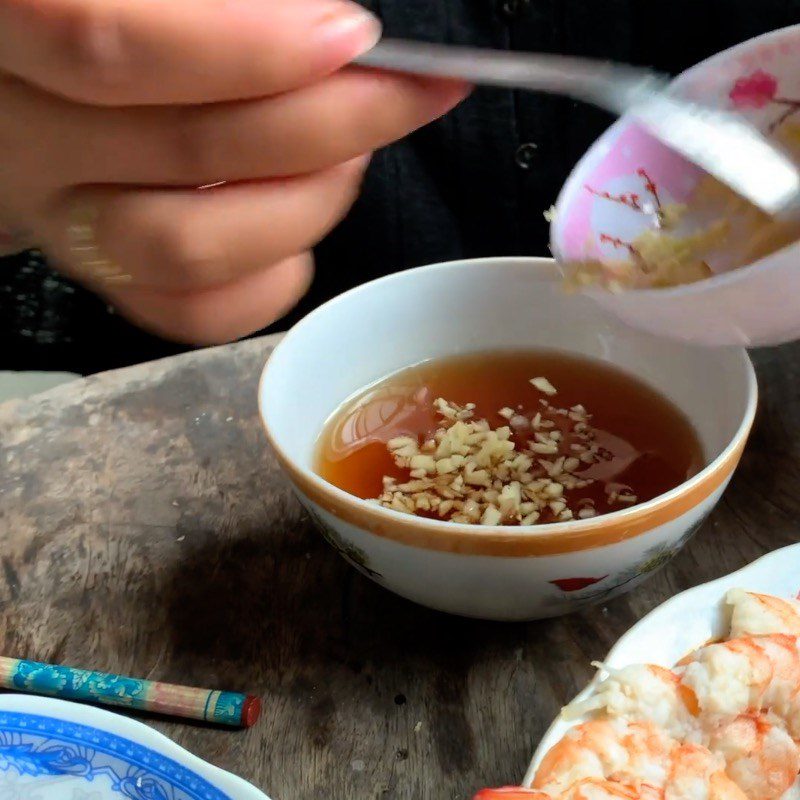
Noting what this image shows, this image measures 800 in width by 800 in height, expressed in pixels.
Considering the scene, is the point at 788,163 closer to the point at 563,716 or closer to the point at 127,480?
the point at 563,716

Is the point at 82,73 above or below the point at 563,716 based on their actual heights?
above

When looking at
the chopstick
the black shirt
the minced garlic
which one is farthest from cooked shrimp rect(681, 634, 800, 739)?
the black shirt

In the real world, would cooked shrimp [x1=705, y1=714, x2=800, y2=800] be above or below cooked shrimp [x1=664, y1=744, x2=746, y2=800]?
below

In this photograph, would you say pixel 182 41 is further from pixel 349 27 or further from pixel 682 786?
pixel 682 786

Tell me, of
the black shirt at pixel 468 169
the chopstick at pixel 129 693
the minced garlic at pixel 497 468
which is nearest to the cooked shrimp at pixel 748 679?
the minced garlic at pixel 497 468

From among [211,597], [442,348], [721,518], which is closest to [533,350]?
[442,348]

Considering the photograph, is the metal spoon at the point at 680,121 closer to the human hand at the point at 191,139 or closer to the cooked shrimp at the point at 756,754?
the human hand at the point at 191,139

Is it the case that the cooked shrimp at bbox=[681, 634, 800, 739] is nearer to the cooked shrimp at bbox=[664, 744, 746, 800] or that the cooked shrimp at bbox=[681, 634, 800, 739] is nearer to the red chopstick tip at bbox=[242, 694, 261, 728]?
the cooked shrimp at bbox=[664, 744, 746, 800]
